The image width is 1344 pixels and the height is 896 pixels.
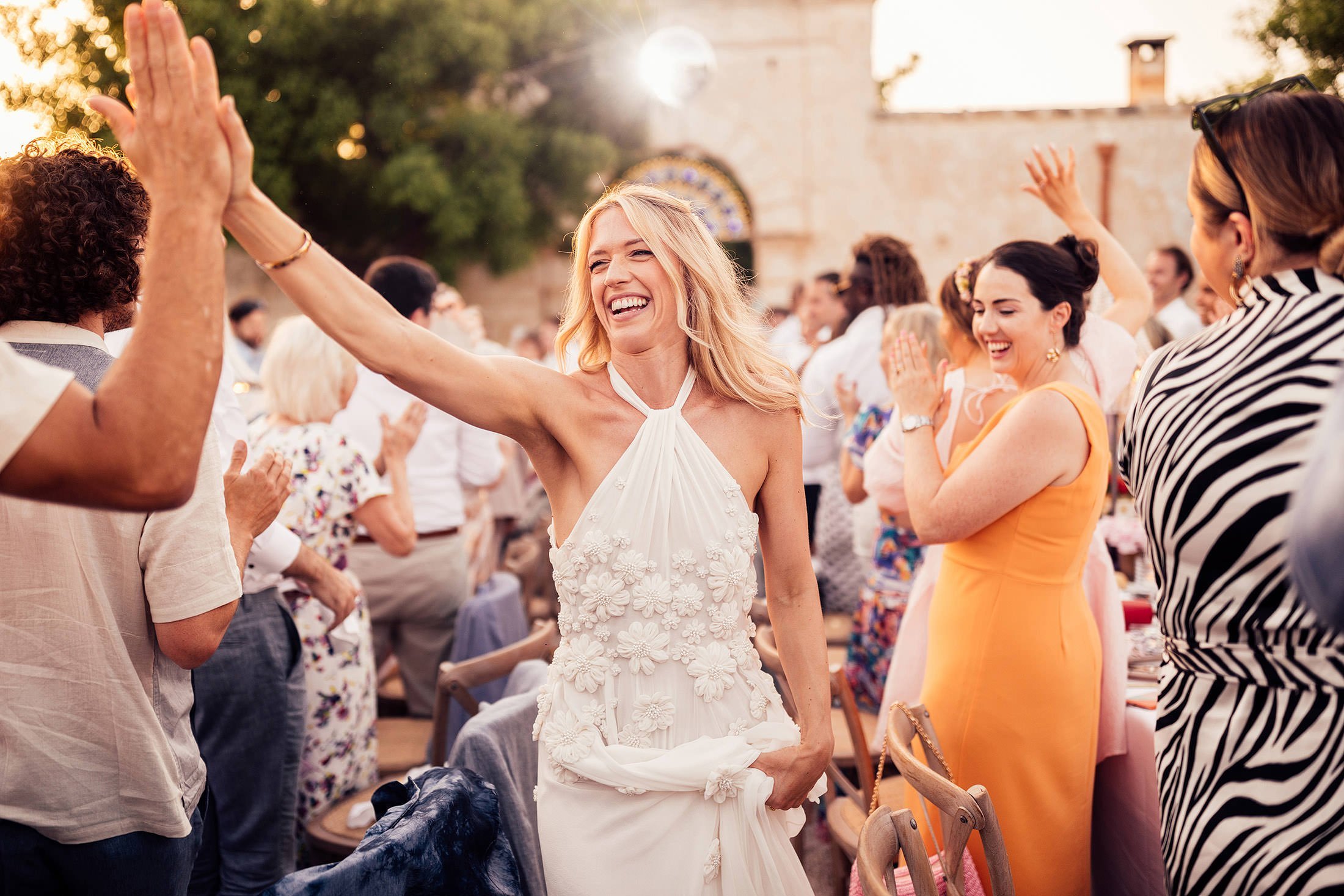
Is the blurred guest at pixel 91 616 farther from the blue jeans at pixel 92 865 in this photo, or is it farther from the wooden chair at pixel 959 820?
the wooden chair at pixel 959 820

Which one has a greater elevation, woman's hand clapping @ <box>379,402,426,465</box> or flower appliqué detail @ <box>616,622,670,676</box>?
woman's hand clapping @ <box>379,402,426,465</box>

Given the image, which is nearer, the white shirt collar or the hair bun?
the white shirt collar

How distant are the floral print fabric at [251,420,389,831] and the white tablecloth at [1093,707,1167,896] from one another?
2172 mm

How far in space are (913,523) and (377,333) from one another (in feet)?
4.81

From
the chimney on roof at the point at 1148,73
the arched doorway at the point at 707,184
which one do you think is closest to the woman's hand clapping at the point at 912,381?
the arched doorway at the point at 707,184

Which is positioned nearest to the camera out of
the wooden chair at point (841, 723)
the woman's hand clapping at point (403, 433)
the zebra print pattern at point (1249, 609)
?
the zebra print pattern at point (1249, 609)

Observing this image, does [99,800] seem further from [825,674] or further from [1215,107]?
[1215,107]

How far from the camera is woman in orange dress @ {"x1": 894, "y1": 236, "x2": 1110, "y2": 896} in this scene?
228 cm

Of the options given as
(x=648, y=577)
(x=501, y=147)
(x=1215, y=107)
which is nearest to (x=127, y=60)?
(x=648, y=577)

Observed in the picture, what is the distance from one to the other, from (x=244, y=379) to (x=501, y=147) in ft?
30.7

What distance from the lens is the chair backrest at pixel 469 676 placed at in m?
2.80

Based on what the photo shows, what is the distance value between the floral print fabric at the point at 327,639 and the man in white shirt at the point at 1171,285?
5930mm

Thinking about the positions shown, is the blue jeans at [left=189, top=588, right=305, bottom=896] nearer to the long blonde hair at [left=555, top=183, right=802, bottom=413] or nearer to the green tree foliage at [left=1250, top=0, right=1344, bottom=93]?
the long blonde hair at [left=555, top=183, right=802, bottom=413]

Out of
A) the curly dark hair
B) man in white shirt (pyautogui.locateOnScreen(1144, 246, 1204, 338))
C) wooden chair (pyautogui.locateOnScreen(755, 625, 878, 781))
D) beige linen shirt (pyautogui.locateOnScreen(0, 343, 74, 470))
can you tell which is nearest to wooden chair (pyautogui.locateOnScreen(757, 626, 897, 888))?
wooden chair (pyautogui.locateOnScreen(755, 625, 878, 781))
